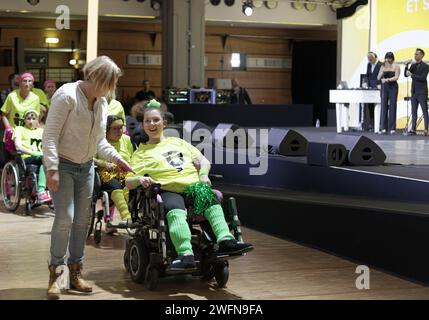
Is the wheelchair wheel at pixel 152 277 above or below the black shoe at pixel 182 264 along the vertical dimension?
below

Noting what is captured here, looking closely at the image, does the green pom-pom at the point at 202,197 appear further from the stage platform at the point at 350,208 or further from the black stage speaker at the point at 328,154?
the black stage speaker at the point at 328,154

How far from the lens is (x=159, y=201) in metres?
3.48

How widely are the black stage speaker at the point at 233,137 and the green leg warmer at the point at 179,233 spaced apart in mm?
3369

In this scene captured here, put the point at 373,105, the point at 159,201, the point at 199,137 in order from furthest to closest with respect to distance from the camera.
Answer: the point at 373,105 < the point at 199,137 < the point at 159,201

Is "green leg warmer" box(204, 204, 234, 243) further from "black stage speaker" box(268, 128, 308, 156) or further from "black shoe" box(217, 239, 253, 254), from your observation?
"black stage speaker" box(268, 128, 308, 156)

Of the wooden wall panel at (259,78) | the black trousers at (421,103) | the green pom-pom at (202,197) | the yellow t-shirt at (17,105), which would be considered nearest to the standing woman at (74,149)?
the green pom-pom at (202,197)

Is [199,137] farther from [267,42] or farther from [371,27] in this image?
[267,42]

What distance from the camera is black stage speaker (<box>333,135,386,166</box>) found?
4.96 metres

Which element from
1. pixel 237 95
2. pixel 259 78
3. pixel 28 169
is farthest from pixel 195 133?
pixel 259 78

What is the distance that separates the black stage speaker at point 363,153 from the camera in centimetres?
496

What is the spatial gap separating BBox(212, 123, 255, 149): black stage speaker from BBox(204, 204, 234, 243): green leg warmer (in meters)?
3.29

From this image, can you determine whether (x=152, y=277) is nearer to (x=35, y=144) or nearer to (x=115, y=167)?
(x=115, y=167)
